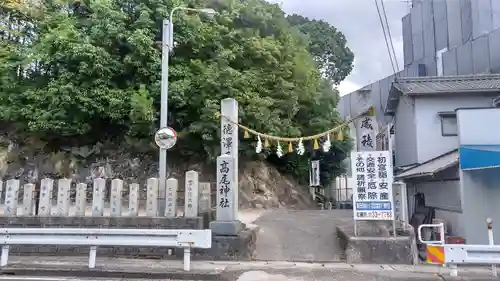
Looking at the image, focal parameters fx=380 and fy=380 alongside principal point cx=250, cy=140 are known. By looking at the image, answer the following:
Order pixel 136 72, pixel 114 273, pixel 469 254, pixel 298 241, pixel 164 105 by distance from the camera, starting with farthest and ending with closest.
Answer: pixel 136 72 → pixel 164 105 → pixel 298 241 → pixel 114 273 → pixel 469 254

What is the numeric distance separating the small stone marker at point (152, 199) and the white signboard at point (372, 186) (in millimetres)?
5282

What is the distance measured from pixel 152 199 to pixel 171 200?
53 centimetres

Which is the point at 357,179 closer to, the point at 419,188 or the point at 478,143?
the point at 478,143

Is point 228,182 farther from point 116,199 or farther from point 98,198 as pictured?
point 98,198

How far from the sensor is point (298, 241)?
1180 centimetres

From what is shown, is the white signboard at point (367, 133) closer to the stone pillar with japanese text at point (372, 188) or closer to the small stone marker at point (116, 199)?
the stone pillar with japanese text at point (372, 188)

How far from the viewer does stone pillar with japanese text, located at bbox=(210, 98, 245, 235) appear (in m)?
9.91

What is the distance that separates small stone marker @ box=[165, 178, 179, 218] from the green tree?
Answer: 31.9 metres

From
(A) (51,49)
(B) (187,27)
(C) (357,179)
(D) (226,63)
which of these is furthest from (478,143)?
(A) (51,49)

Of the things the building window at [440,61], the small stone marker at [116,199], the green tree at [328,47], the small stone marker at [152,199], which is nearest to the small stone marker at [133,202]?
the small stone marker at [116,199]

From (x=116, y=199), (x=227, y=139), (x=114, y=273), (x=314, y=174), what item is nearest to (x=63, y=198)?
(x=116, y=199)

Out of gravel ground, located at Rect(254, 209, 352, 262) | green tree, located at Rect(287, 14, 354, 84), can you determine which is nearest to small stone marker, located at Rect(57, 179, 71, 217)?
gravel ground, located at Rect(254, 209, 352, 262)

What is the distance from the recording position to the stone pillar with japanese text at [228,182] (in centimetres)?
991

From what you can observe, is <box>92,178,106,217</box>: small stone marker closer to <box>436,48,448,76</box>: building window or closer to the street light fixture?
the street light fixture
